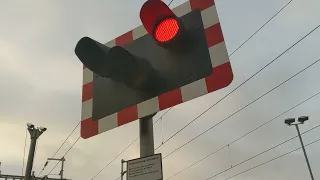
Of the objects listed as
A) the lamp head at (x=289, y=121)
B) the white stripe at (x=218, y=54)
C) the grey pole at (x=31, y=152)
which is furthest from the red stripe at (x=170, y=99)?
the lamp head at (x=289, y=121)

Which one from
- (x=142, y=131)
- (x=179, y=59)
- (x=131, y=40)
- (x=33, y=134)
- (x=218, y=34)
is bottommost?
(x=142, y=131)

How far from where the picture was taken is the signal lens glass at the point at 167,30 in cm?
229

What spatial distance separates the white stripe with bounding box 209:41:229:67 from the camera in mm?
2336

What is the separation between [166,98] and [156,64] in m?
0.27

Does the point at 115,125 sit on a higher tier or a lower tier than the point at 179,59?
lower

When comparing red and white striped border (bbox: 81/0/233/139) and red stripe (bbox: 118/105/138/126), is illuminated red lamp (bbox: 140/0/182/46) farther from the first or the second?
red stripe (bbox: 118/105/138/126)

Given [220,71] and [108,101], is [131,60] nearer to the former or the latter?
[108,101]

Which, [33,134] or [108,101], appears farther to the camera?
[33,134]

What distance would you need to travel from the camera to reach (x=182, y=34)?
2324mm

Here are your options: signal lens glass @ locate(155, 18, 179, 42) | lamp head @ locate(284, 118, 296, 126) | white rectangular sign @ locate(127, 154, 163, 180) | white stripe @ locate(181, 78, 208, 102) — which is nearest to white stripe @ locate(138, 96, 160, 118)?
white stripe @ locate(181, 78, 208, 102)

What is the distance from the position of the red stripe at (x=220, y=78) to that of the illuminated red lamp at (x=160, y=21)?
36 centimetres

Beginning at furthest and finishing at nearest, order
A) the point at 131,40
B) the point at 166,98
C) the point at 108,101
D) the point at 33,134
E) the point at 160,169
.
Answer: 1. the point at 33,134
2. the point at 131,40
3. the point at 108,101
4. the point at 166,98
5. the point at 160,169

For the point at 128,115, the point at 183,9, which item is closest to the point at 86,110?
the point at 128,115

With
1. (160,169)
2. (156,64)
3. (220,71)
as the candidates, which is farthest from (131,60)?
(160,169)
